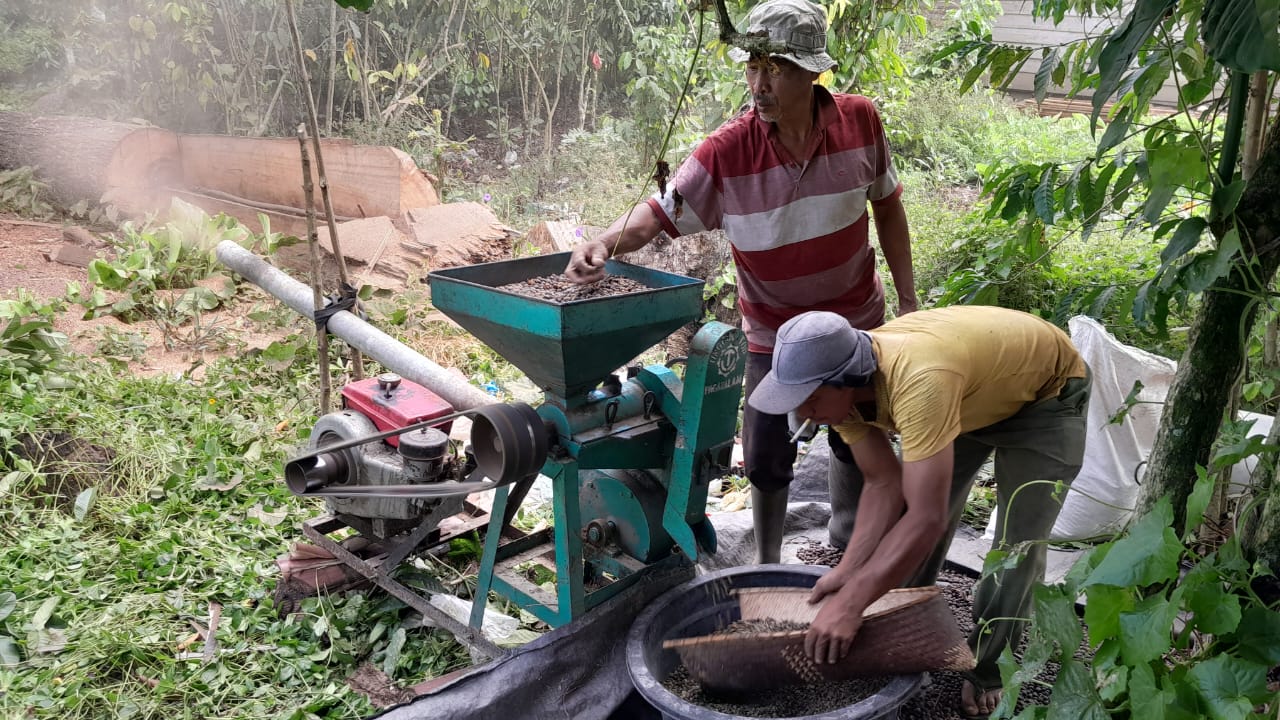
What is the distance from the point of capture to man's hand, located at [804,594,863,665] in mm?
2162

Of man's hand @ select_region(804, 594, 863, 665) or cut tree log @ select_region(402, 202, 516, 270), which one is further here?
cut tree log @ select_region(402, 202, 516, 270)

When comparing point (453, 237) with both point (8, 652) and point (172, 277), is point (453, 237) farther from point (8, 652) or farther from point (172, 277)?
point (8, 652)

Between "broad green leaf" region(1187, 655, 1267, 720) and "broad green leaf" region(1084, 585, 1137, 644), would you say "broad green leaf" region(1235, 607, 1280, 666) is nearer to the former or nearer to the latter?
"broad green leaf" region(1187, 655, 1267, 720)

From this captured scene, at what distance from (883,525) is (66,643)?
263 cm

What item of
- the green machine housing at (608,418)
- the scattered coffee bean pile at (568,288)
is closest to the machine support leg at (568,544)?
the green machine housing at (608,418)

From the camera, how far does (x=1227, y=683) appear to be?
1437mm

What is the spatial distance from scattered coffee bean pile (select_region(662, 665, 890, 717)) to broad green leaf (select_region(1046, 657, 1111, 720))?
30.1 inches

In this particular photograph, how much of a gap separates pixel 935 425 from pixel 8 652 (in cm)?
293

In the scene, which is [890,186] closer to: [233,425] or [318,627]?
[318,627]

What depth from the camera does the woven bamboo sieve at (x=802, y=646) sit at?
2.19 m

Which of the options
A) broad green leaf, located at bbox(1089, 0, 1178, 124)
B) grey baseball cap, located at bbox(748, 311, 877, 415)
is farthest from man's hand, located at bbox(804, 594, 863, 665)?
broad green leaf, located at bbox(1089, 0, 1178, 124)

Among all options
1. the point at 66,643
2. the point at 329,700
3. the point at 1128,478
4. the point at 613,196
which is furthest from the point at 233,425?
the point at 613,196

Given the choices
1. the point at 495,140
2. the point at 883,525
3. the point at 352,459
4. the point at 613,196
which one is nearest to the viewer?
the point at 883,525

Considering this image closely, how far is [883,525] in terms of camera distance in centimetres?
236
